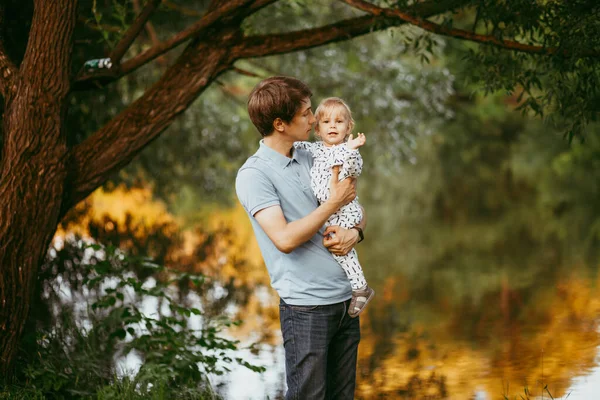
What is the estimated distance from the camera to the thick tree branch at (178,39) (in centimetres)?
477

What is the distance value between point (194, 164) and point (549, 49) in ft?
33.4

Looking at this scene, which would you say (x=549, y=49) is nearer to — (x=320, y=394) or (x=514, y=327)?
(x=320, y=394)

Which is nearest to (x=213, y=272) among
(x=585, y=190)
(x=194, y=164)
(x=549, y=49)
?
(x=194, y=164)

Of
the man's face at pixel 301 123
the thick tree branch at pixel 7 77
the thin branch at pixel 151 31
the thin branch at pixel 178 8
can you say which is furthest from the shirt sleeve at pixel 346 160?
the thin branch at pixel 151 31

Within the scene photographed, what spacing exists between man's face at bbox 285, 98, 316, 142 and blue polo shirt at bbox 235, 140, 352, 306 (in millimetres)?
101

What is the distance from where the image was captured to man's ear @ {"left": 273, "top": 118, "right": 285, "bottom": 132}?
2938 mm

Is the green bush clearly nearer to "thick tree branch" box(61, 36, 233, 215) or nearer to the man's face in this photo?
"thick tree branch" box(61, 36, 233, 215)

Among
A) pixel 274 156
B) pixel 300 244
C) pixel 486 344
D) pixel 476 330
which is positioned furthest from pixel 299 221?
pixel 476 330

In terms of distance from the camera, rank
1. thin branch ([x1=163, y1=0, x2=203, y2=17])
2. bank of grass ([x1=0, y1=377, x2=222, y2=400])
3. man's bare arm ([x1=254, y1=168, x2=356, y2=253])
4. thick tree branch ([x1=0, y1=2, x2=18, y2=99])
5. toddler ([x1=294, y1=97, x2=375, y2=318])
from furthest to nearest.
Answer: thin branch ([x1=163, y1=0, x2=203, y2=17]) → thick tree branch ([x1=0, y1=2, x2=18, y2=99]) → bank of grass ([x1=0, y1=377, x2=222, y2=400]) → toddler ([x1=294, y1=97, x2=375, y2=318]) → man's bare arm ([x1=254, y1=168, x2=356, y2=253])

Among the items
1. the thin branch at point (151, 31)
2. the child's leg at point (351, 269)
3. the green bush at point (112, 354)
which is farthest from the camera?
the thin branch at point (151, 31)

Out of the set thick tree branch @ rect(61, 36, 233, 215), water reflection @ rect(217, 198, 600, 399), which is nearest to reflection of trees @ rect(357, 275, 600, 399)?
water reflection @ rect(217, 198, 600, 399)

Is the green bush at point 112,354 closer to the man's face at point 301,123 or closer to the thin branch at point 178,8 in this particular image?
the man's face at point 301,123

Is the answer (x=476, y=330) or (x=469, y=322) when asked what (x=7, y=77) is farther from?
(x=469, y=322)

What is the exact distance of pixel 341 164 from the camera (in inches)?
113
